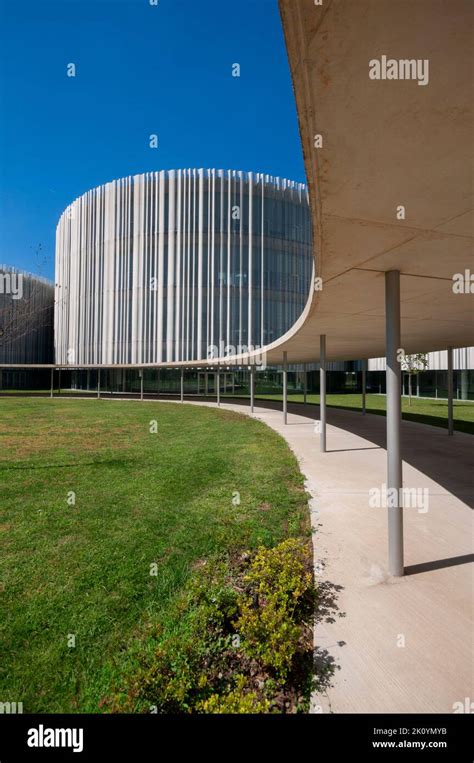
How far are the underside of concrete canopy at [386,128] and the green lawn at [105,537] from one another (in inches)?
158

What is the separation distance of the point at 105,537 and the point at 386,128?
567 cm

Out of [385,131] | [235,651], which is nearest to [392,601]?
[235,651]

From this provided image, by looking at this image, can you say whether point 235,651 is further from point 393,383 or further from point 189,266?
point 189,266

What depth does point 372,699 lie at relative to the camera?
266 cm

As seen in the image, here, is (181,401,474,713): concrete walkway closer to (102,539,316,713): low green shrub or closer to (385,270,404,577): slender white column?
(102,539,316,713): low green shrub

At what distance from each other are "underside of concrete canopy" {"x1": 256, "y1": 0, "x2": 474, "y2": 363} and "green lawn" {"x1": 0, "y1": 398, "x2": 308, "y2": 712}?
4022mm

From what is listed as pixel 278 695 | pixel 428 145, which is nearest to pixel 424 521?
pixel 278 695

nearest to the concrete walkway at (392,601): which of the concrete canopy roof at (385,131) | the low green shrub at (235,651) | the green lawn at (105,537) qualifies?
the low green shrub at (235,651)

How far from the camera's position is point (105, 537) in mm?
5320

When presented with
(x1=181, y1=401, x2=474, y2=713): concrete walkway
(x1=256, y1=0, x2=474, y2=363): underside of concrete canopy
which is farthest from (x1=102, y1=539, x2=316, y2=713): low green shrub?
(x1=256, y1=0, x2=474, y2=363): underside of concrete canopy

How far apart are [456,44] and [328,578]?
178 inches

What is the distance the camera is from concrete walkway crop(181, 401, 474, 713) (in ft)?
8.97

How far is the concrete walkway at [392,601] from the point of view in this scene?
2.73m
